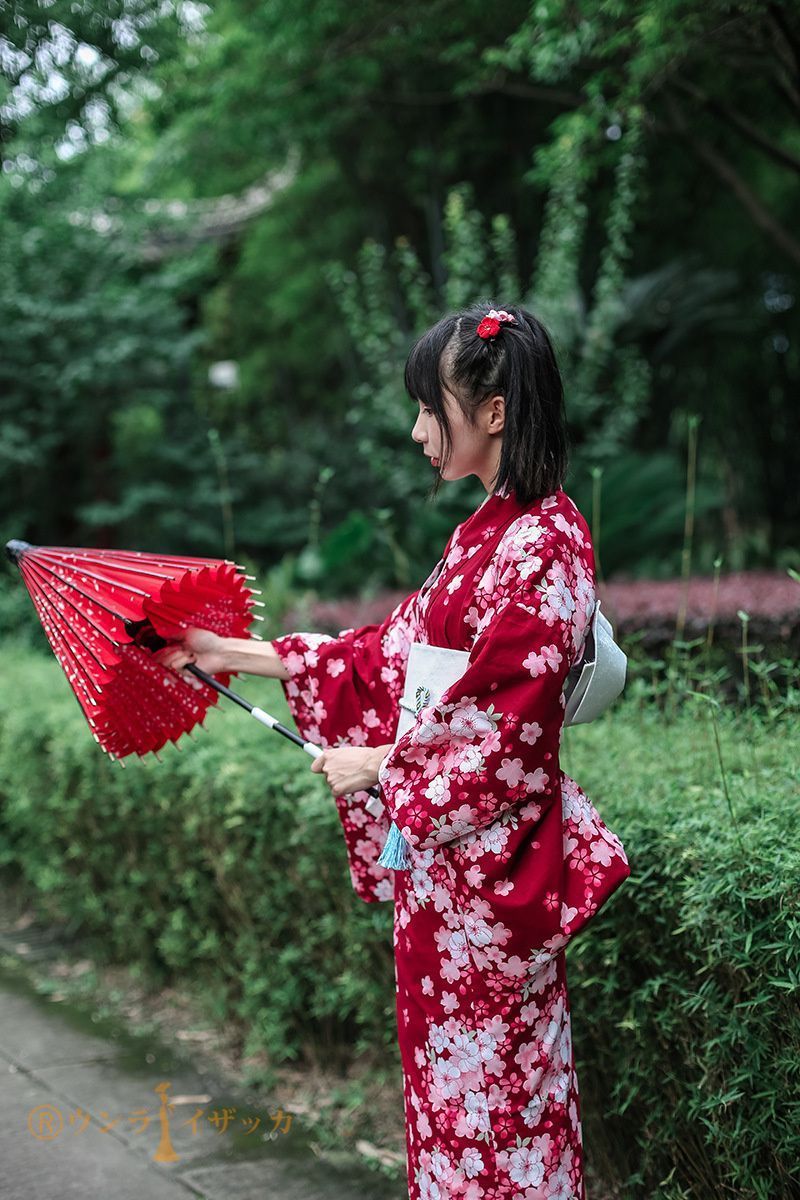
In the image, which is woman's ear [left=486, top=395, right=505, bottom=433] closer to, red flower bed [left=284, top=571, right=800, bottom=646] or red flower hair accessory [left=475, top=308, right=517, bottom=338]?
red flower hair accessory [left=475, top=308, right=517, bottom=338]

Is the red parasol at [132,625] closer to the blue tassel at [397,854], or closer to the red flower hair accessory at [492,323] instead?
the blue tassel at [397,854]

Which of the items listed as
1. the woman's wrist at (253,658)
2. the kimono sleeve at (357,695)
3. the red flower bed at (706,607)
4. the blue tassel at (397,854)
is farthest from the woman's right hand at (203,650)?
the red flower bed at (706,607)

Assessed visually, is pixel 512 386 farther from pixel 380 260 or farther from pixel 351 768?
pixel 380 260

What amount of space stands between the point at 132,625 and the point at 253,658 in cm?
27

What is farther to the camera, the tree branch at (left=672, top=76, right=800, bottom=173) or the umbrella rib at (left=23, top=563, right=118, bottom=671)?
the tree branch at (left=672, top=76, right=800, bottom=173)

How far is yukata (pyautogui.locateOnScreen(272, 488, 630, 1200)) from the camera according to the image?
6.23ft

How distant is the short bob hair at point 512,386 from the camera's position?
78.3 inches

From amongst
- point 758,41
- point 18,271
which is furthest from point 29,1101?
point 18,271

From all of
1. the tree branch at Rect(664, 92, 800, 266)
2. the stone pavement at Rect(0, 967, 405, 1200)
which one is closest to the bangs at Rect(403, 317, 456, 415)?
the stone pavement at Rect(0, 967, 405, 1200)

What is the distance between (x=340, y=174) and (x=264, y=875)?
859cm

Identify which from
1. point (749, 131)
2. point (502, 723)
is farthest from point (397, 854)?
point (749, 131)

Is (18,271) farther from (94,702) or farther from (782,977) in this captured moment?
(782,977)

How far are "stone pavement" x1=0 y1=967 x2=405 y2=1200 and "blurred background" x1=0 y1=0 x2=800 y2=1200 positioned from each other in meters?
0.15

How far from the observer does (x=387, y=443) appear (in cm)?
838
